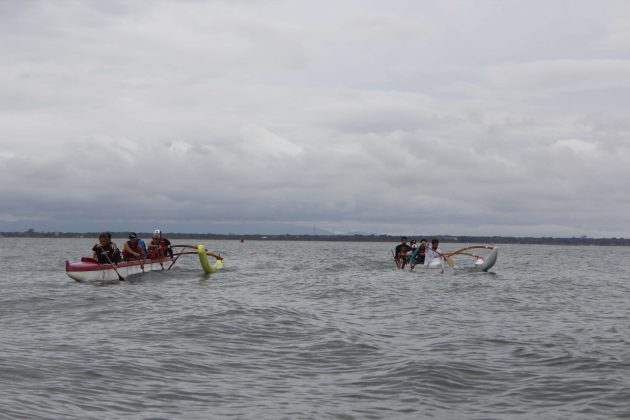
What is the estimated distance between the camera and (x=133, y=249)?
33875 mm

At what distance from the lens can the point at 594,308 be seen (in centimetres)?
2309

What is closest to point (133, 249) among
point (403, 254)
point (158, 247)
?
point (158, 247)

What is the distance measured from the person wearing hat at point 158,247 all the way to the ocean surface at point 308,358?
11.5m

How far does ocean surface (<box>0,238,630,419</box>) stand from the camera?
31.3 ft

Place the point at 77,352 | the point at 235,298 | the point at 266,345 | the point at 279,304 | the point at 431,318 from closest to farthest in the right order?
1. the point at 77,352
2. the point at 266,345
3. the point at 431,318
4. the point at 279,304
5. the point at 235,298

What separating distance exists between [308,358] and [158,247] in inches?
986

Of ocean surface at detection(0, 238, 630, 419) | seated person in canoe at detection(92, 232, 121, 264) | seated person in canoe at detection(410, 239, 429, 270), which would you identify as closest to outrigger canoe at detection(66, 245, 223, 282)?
seated person in canoe at detection(92, 232, 121, 264)

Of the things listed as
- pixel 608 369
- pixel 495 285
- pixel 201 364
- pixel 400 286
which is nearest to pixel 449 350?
pixel 608 369

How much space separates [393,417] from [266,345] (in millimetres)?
5893

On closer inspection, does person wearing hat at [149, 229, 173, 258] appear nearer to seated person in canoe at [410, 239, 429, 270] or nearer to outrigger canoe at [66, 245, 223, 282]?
outrigger canoe at [66, 245, 223, 282]

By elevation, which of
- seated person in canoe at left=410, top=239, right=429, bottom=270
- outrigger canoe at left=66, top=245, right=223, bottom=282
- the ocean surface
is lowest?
the ocean surface

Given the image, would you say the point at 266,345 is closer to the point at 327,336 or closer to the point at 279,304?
the point at 327,336

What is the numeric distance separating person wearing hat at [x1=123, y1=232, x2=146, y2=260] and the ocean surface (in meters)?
8.44

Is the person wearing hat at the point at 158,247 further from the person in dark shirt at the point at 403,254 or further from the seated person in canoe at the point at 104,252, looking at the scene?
the person in dark shirt at the point at 403,254
